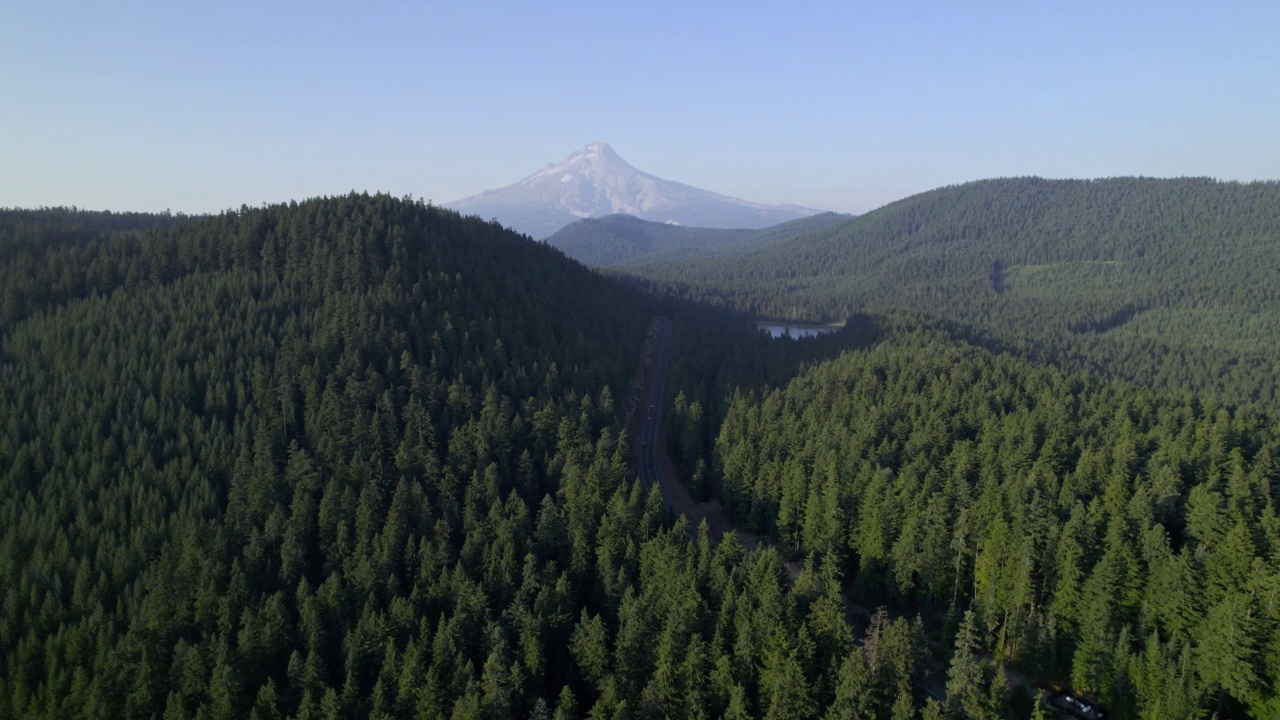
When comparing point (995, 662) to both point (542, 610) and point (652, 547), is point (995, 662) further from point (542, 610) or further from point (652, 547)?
point (542, 610)

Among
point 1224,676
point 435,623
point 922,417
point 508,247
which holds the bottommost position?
point 435,623

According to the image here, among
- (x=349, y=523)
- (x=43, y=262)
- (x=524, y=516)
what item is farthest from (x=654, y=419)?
(x=43, y=262)

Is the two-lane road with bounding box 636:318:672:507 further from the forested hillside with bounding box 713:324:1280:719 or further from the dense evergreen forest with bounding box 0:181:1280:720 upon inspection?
the forested hillside with bounding box 713:324:1280:719

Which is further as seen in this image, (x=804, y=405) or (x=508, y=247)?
(x=508, y=247)

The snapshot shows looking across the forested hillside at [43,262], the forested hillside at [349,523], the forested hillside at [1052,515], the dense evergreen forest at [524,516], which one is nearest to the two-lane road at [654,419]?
the dense evergreen forest at [524,516]

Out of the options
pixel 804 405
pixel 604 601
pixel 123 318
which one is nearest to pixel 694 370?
pixel 804 405

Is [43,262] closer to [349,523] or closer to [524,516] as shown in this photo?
[349,523]
